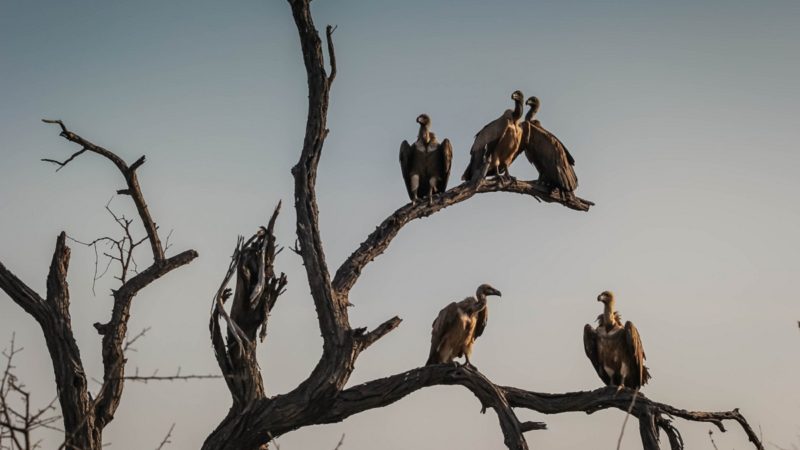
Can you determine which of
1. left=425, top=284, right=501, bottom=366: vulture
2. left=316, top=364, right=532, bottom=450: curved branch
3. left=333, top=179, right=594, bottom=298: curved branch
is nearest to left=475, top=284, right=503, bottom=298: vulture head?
left=425, top=284, right=501, bottom=366: vulture

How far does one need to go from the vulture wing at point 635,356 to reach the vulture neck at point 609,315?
0.20 m

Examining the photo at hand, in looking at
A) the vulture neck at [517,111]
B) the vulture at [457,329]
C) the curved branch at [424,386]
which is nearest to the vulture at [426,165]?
the vulture neck at [517,111]

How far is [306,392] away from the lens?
784 cm

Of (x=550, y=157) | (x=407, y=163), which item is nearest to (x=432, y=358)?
(x=407, y=163)

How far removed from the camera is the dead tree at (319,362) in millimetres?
7820

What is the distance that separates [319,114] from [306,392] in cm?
191

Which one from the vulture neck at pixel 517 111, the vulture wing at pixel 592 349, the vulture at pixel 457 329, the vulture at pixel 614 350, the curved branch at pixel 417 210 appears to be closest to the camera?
the curved branch at pixel 417 210

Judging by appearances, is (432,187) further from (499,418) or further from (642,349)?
(499,418)

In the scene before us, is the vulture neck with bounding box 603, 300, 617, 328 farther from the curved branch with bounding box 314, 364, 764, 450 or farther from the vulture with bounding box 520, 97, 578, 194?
the curved branch with bounding box 314, 364, 764, 450

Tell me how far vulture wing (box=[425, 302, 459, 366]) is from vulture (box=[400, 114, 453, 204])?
133 cm

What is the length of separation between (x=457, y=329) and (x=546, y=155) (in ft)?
7.06

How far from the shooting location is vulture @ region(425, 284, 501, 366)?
936cm

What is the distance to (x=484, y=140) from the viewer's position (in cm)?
1038

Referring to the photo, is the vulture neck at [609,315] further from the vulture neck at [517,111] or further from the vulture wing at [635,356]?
the vulture neck at [517,111]
